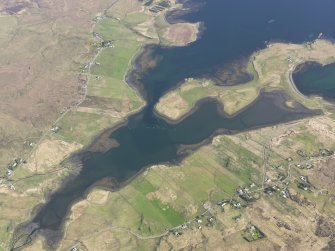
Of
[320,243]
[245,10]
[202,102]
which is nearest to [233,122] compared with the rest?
[202,102]

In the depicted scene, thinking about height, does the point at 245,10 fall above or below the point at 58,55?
above

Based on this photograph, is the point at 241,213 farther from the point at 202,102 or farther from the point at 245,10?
the point at 245,10

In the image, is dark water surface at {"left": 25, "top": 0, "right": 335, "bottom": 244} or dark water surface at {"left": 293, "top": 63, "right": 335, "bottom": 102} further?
dark water surface at {"left": 293, "top": 63, "right": 335, "bottom": 102}

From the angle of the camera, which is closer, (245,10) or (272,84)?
(272,84)

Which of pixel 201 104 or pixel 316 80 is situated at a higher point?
pixel 316 80

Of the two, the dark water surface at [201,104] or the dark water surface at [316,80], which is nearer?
the dark water surface at [201,104]
